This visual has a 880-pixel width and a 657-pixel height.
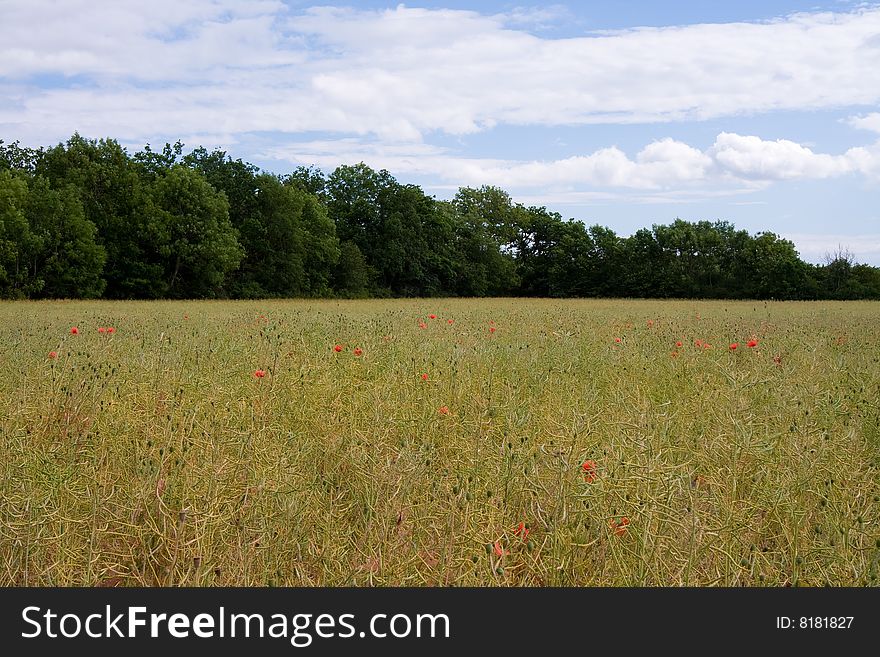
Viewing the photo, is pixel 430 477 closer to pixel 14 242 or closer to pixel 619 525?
pixel 619 525

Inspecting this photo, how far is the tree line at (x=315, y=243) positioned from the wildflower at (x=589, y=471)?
33562 mm

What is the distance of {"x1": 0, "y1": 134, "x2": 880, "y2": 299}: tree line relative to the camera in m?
35.2

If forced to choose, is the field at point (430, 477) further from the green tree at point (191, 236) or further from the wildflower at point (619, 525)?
the green tree at point (191, 236)

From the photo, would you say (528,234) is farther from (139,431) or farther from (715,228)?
(139,431)

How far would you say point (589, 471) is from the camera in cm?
316

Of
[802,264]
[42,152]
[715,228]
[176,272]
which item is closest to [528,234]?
[715,228]

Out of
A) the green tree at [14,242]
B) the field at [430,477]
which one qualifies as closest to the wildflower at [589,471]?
the field at [430,477]

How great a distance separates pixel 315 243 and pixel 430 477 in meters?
44.3

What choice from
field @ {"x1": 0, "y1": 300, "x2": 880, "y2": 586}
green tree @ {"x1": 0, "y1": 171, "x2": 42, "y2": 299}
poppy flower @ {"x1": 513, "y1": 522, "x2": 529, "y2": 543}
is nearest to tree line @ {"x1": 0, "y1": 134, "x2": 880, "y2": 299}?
green tree @ {"x1": 0, "y1": 171, "x2": 42, "y2": 299}

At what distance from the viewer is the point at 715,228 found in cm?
6359

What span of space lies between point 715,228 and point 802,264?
10.9 metres

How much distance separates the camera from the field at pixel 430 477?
9.68 feet

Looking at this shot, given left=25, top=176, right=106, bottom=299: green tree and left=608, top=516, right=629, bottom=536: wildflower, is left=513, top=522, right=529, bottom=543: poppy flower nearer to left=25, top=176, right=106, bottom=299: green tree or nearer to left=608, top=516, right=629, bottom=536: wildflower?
left=608, top=516, right=629, bottom=536: wildflower

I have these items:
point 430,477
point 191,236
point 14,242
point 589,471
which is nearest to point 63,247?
point 14,242
